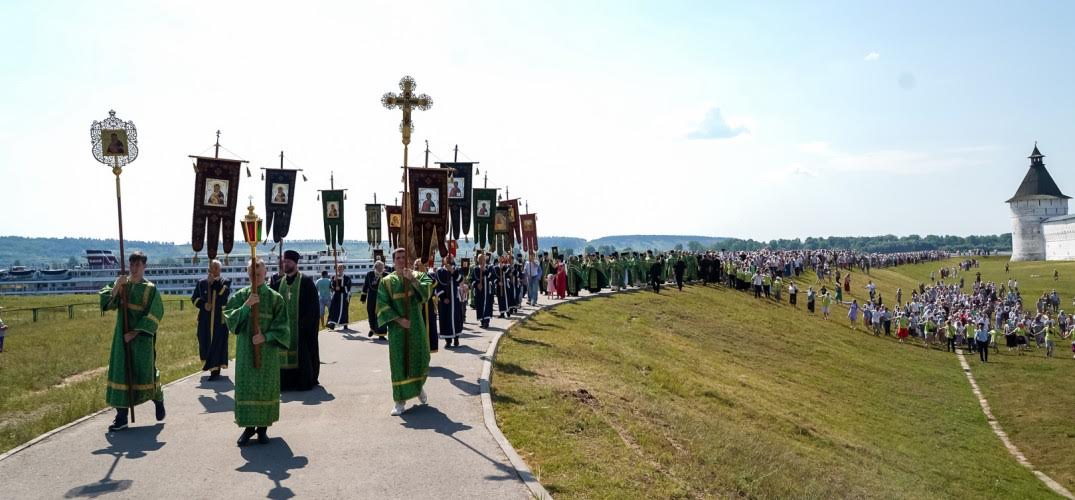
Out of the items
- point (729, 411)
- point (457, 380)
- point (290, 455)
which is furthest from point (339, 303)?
point (290, 455)

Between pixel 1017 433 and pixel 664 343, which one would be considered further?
pixel 664 343

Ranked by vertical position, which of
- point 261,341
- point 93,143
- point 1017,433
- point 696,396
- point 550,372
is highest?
point 93,143

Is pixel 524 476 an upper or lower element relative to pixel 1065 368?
upper

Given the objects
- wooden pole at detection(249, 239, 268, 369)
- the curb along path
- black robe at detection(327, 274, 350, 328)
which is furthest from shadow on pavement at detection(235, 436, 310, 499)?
the curb along path

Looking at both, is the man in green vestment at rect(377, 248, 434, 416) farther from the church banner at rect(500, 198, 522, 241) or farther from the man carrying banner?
the church banner at rect(500, 198, 522, 241)

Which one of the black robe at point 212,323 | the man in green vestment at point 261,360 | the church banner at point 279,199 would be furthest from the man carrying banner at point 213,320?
the church banner at point 279,199

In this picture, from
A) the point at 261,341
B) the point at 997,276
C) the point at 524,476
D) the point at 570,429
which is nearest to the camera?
the point at 524,476

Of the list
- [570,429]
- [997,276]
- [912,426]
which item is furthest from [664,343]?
[997,276]

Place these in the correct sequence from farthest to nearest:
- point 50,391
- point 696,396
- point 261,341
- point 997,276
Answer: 1. point 997,276
2. point 696,396
3. point 50,391
4. point 261,341

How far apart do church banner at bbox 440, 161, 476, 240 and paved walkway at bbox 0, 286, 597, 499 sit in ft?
28.8

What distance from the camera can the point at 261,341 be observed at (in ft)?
29.3

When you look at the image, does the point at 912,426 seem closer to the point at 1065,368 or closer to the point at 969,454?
the point at 969,454

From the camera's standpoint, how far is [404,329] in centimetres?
1063

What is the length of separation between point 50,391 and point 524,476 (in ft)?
35.9
